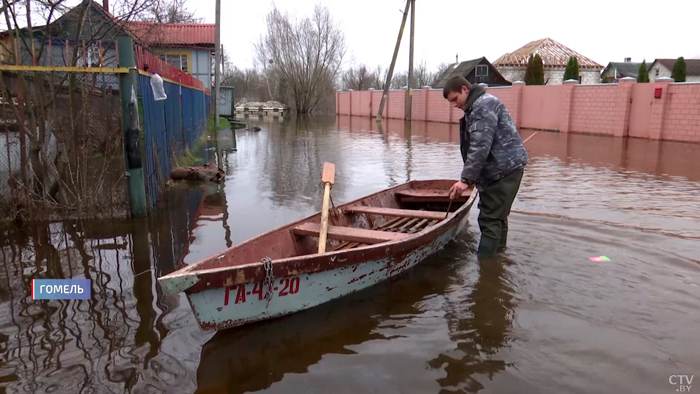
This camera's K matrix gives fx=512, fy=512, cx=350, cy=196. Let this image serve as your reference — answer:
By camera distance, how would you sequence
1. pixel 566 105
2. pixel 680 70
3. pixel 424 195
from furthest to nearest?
pixel 680 70
pixel 566 105
pixel 424 195

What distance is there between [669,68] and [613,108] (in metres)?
44.8

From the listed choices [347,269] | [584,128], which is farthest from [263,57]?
[347,269]

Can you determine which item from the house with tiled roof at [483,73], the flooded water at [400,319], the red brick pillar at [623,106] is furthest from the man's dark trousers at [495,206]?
the house with tiled roof at [483,73]

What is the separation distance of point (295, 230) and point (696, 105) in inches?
651

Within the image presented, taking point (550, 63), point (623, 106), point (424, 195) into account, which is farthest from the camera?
point (550, 63)

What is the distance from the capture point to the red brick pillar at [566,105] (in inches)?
831

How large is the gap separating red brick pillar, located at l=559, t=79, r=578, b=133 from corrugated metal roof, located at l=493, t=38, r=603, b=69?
29933mm

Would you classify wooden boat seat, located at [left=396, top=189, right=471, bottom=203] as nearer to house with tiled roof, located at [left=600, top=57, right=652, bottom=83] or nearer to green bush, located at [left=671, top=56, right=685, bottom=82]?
green bush, located at [left=671, top=56, right=685, bottom=82]

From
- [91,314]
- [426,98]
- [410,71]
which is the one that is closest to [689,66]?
[426,98]

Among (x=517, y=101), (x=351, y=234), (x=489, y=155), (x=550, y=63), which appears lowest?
(x=351, y=234)

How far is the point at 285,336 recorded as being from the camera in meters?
3.79

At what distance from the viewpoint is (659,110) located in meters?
17.4

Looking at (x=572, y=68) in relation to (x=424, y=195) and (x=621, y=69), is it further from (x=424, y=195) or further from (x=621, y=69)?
(x=424, y=195)

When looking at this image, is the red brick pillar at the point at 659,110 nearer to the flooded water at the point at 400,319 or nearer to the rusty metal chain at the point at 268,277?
Result: the flooded water at the point at 400,319
